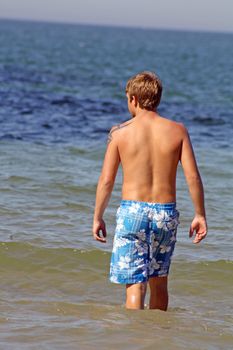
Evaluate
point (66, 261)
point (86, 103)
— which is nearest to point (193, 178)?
point (66, 261)

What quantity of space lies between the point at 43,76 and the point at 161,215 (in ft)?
98.6

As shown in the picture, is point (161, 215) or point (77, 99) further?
point (77, 99)

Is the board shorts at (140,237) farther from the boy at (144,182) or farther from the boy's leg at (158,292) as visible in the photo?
the boy's leg at (158,292)

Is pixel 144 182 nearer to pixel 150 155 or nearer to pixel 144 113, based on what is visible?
pixel 150 155

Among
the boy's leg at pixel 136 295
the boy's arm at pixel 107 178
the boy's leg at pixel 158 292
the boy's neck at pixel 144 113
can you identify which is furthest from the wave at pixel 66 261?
the boy's neck at pixel 144 113

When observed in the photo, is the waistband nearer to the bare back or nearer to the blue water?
the bare back

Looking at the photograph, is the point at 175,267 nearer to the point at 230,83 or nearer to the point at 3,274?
the point at 3,274

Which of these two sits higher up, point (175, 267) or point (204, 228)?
point (204, 228)

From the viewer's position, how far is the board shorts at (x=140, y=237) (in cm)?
585

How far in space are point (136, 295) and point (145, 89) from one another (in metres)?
1.33

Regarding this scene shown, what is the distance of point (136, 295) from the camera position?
5.98m

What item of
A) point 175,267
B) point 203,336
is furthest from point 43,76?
point 203,336

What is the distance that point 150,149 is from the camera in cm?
585

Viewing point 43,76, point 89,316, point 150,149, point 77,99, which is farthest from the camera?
point 43,76
